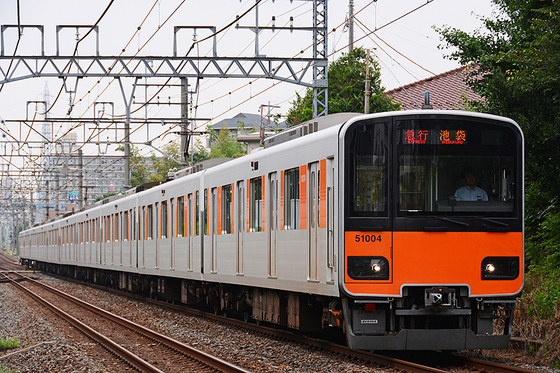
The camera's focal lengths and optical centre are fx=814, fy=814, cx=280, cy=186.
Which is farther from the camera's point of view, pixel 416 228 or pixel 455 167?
pixel 455 167

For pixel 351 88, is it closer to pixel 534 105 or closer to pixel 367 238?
pixel 534 105

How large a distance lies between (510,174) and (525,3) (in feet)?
16.8

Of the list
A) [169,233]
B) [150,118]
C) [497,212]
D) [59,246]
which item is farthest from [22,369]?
[59,246]

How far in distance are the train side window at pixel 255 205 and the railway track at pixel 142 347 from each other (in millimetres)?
2099

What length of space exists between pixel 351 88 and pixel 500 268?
2475 centimetres

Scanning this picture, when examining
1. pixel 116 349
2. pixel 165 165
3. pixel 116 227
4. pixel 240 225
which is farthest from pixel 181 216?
pixel 165 165

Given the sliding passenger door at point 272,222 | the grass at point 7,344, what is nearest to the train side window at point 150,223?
the grass at point 7,344

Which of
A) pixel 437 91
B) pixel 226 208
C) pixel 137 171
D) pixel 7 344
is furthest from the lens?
pixel 137 171

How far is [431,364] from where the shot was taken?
8.98 m

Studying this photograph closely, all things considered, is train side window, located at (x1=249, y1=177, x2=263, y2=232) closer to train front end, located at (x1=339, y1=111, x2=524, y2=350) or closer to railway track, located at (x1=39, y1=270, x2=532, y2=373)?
railway track, located at (x1=39, y1=270, x2=532, y2=373)

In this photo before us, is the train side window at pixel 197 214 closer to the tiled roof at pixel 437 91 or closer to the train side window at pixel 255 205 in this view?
the train side window at pixel 255 205

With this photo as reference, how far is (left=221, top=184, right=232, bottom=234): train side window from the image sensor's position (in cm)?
1387

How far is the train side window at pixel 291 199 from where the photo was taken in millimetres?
10602

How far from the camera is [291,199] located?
10.8 m
